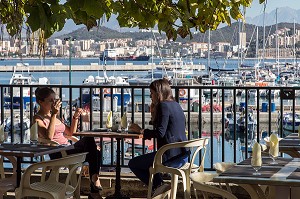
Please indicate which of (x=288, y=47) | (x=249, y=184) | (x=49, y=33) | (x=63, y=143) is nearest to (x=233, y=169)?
(x=249, y=184)

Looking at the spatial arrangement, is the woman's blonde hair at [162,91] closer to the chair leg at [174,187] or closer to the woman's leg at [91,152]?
the chair leg at [174,187]

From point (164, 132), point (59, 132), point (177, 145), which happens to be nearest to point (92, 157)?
point (59, 132)

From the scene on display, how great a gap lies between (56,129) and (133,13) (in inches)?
130

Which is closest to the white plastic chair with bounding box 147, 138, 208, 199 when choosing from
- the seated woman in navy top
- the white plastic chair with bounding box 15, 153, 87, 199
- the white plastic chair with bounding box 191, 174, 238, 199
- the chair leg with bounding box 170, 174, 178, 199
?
the chair leg with bounding box 170, 174, 178, 199

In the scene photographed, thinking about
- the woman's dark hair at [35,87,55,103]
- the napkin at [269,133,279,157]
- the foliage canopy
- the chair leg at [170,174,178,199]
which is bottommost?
the chair leg at [170,174,178,199]

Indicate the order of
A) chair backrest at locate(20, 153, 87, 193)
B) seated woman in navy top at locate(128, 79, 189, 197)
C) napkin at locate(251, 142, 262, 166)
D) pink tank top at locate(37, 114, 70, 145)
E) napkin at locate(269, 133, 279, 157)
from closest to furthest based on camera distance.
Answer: napkin at locate(251, 142, 262, 166) → napkin at locate(269, 133, 279, 157) → chair backrest at locate(20, 153, 87, 193) → seated woman in navy top at locate(128, 79, 189, 197) → pink tank top at locate(37, 114, 70, 145)

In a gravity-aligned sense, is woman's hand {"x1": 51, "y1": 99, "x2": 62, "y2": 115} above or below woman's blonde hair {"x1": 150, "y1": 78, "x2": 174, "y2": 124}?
below

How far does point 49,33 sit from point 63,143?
4.06 meters

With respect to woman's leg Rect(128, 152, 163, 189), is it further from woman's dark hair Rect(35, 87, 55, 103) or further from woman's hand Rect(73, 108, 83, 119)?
woman's dark hair Rect(35, 87, 55, 103)

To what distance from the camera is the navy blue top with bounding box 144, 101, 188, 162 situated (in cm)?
779

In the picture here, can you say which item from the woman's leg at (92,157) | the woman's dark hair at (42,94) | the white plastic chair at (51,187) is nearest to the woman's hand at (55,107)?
the woman's dark hair at (42,94)

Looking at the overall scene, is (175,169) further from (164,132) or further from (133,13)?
(133,13)

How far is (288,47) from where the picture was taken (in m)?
65.0

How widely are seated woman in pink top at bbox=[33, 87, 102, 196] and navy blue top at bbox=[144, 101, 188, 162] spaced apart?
93 cm
